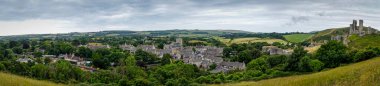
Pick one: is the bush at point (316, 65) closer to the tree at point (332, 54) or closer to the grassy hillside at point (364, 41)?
the tree at point (332, 54)

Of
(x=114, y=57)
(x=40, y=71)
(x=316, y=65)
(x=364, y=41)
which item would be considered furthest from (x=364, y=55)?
(x=114, y=57)

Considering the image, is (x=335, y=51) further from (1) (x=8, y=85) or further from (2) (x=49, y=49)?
(2) (x=49, y=49)

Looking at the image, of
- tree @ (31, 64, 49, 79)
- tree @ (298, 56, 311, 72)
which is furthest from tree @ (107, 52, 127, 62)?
tree @ (298, 56, 311, 72)

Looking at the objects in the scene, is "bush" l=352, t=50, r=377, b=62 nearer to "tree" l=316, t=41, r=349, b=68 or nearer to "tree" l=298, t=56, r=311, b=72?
"tree" l=316, t=41, r=349, b=68

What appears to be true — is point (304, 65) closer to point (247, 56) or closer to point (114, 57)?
point (247, 56)

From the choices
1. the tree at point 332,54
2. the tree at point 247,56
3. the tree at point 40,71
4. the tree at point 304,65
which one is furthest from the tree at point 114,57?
the tree at point 304,65
